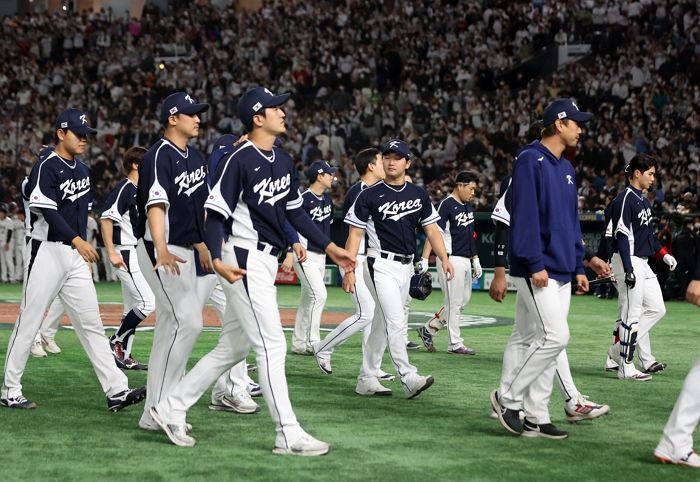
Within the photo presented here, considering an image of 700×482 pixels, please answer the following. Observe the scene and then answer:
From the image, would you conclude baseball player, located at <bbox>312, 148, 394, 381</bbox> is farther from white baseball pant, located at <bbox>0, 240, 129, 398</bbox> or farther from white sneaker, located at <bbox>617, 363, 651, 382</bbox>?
white baseball pant, located at <bbox>0, 240, 129, 398</bbox>

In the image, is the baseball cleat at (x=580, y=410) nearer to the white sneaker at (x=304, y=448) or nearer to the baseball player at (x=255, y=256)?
the baseball player at (x=255, y=256)

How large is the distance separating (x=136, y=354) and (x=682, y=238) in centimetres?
1282

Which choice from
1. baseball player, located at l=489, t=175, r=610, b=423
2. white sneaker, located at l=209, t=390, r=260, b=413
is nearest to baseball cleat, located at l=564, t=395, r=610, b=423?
baseball player, located at l=489, t=175, r=610, b=423

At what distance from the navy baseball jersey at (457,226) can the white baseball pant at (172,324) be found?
646 cm

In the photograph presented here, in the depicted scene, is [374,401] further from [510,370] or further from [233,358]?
[233,358]

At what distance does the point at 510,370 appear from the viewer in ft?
25.5

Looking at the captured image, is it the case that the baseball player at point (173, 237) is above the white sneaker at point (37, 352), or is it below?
above

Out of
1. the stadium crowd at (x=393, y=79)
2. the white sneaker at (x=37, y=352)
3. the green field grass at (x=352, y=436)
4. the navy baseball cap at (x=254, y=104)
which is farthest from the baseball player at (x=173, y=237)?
the stadium crowd at (x=393, y=79)

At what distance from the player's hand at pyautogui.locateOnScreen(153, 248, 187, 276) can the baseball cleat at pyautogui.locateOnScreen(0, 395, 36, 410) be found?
6.33ft

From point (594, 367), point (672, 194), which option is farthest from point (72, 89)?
point (594, 367)

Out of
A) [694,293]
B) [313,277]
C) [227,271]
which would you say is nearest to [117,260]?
[313,277]

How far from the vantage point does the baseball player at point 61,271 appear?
802 centimetres

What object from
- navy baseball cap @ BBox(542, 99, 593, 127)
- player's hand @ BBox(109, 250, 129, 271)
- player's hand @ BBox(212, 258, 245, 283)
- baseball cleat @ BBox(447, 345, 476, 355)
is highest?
navy baseball cap @ BBox(542, 99, 593, 127)

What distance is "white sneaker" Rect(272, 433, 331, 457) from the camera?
250 inches
